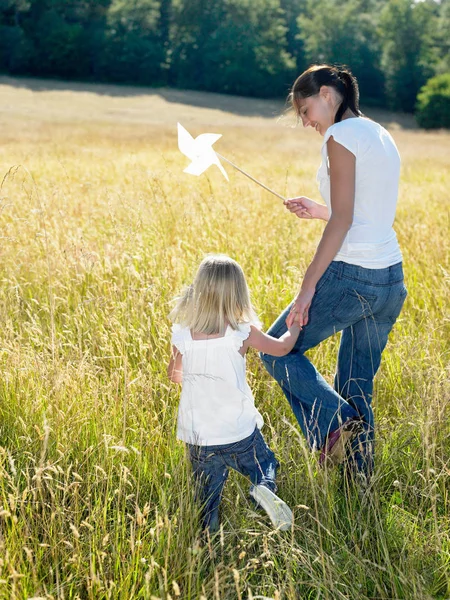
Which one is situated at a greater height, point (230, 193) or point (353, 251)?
point (353, 251)

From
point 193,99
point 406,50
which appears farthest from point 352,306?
point 406,50

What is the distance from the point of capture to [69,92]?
41.9m

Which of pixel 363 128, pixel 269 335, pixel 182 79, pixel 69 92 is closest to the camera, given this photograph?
pixel 363 128

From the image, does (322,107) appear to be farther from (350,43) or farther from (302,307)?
(350,43)

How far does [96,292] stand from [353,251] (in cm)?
206

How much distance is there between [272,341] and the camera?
2.62m

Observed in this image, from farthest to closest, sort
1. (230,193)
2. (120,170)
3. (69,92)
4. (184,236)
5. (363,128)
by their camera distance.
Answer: (69,92), (120,170), (230,193), (184,236), (363,128)

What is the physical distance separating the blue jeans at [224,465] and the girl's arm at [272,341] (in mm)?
343

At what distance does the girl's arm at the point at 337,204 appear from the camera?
8.27 feet

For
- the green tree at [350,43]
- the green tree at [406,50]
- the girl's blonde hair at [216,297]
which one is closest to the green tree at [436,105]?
the green tree at [406,50]

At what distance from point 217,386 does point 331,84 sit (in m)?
1.31

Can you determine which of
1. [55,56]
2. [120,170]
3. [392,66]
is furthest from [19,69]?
[120,170]

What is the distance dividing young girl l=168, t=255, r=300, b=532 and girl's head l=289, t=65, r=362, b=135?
744 millimetres

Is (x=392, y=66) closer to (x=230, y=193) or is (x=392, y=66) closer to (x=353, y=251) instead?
(x=230, y=193)
